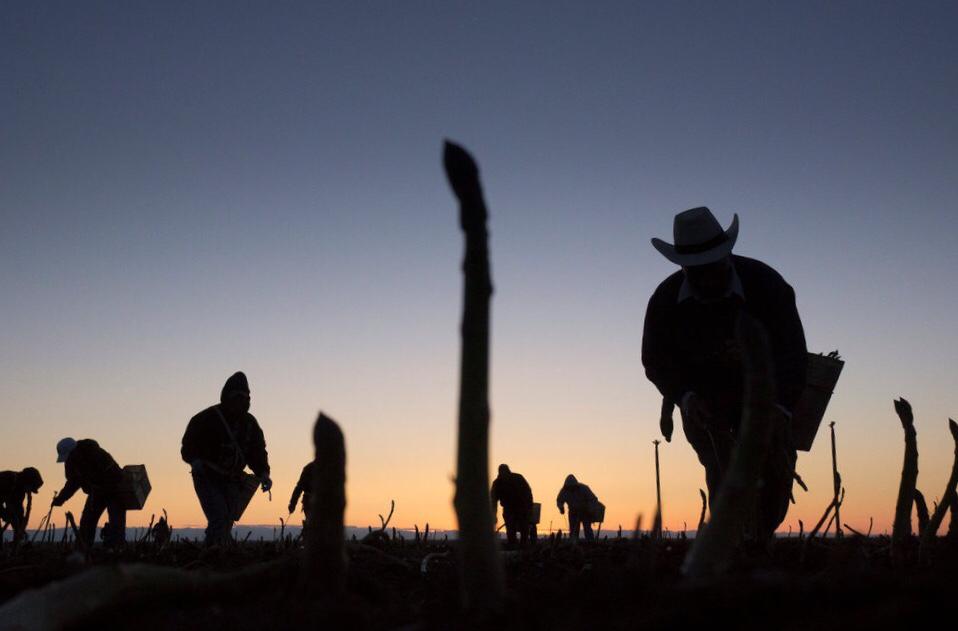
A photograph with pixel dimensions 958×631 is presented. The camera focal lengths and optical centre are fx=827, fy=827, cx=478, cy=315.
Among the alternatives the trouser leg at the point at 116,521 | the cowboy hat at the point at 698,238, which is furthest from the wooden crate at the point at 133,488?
the cowboy hat at the point at 698,238

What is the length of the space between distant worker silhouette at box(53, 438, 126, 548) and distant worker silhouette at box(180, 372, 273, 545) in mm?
3571

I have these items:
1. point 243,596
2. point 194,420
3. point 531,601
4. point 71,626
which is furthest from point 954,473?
point 194,420

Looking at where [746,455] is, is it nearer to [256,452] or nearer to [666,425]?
[666,425]

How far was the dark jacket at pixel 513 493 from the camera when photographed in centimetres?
1544

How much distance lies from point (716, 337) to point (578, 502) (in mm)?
19551

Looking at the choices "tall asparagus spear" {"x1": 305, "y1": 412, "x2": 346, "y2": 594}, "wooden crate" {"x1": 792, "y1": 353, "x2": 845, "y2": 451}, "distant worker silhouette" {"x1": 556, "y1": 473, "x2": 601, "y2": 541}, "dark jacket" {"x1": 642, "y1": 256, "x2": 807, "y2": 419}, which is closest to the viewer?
Answer: "tall asparagus spear" {"x1": 305, "y1": 412, "x2": 346, "y2": 594}

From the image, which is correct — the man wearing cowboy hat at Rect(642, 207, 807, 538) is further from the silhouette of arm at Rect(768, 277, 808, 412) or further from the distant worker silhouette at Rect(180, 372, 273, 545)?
the distant worker silhouette at Rect(180, 372, 273, 545)

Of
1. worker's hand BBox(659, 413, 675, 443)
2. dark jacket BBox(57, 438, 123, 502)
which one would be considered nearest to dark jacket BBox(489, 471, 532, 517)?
dark jacket BBox(57, 438, 123, 502)

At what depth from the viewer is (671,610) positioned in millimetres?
1333

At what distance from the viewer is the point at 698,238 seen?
17.3ft

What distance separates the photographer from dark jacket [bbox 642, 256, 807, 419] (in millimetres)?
5262

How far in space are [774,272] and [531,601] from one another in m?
4.30

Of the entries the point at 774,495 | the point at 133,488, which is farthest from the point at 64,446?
the point at 774,495

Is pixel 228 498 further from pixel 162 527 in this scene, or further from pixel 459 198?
pixel 459 198
